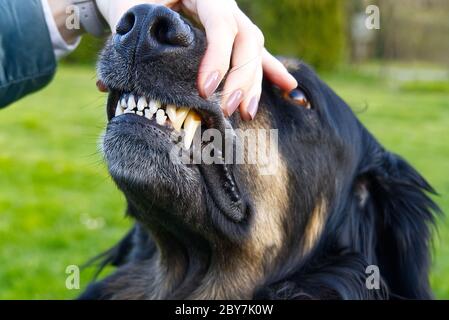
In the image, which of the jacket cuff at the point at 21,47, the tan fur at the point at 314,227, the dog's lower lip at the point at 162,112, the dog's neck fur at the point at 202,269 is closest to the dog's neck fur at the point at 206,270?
the dog's neck fur at the point at 202,269

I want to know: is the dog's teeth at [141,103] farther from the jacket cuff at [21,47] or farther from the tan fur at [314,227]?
the tan fur at [314,227]

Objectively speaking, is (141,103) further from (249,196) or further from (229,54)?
(249,196)

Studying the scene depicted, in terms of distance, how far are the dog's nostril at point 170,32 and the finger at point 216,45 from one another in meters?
0.10

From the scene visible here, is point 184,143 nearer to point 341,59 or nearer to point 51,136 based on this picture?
point 51,136

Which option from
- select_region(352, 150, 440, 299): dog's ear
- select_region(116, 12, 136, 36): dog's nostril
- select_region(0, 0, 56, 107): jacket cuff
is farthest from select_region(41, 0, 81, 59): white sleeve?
select_region(352, 150, 440, 299): dog's ear

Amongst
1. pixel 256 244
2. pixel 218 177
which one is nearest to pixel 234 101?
pixel 218 177

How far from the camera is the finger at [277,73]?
3203mm

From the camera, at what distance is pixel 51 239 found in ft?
23.0

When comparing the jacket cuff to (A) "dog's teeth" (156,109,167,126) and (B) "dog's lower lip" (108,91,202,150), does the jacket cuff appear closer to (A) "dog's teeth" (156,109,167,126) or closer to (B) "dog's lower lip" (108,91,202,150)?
(B) "dog's lower lip" (108,91,202,150)

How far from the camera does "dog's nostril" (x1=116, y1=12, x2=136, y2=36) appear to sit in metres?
2.71

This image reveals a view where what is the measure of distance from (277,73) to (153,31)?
2.48 feet

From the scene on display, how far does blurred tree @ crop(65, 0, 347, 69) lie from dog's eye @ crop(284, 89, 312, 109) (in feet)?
68.3

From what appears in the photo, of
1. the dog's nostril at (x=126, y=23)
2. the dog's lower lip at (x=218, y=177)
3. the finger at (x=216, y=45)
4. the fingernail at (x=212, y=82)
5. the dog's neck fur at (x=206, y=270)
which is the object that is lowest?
the dog's neck fur at (x=206, y=270)

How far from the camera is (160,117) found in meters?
2.86
